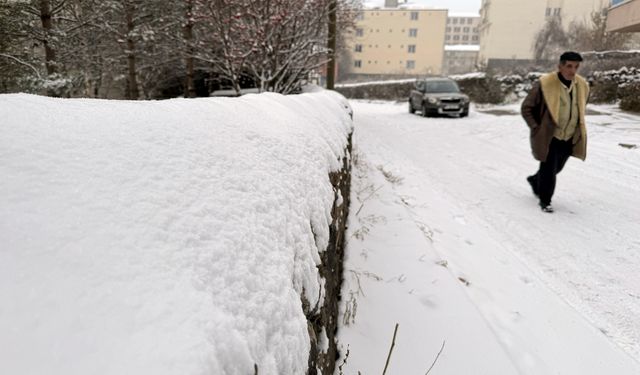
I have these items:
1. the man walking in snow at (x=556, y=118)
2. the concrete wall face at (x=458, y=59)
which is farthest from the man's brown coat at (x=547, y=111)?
the concrete wall face at (x=458, y=59)

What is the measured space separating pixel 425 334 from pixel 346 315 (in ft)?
1.63

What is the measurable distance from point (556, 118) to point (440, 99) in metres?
11.1

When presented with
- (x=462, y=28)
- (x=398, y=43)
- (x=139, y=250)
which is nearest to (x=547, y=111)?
(x=139, y=250)

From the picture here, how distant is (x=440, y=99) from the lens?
15.2m

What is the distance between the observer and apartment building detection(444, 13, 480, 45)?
86.4 meters

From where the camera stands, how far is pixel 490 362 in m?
2.23

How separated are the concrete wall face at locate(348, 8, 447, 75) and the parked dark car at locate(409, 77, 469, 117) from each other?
43.8m

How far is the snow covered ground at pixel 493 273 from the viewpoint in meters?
2.33

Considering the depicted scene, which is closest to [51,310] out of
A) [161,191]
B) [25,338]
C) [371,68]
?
[25,338]

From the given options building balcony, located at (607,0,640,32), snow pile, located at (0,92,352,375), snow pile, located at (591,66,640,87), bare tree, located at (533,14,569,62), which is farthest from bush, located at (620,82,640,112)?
bare tree, located at (533,14,569,62)

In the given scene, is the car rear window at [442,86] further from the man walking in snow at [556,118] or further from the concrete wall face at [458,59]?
the concrete wall face at [458,59]

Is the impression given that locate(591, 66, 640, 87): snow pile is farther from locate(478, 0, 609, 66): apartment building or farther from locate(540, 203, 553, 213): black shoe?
locate(478, 0, 609, 66): apartment building

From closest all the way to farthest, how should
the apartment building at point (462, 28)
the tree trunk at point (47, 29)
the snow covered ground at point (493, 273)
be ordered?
the snow covered ground at point (493, 273) < the tree trunk at point (47, 29) < the apartment building at point (462, 28)

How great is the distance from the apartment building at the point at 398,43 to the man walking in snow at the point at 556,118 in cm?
5608
